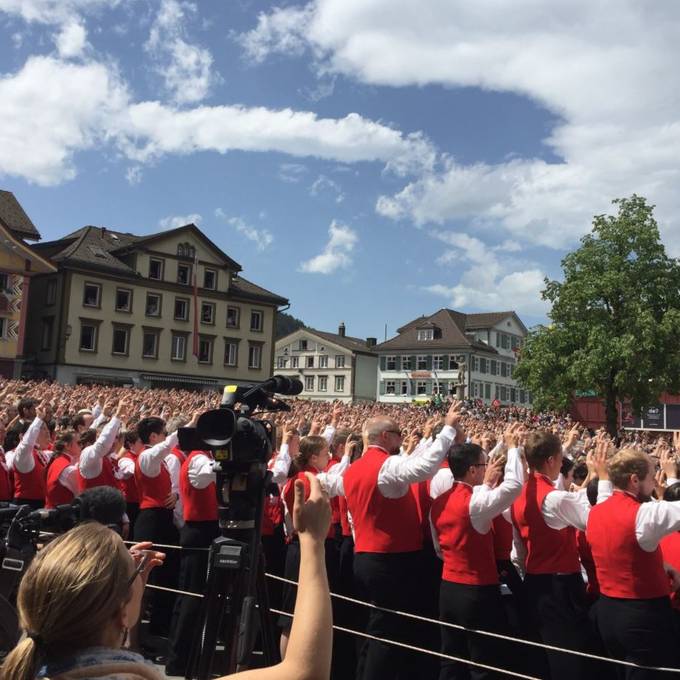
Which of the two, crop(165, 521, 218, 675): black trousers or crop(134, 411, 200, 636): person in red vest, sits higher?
crop(134, 411, 200, 636): person in red vest

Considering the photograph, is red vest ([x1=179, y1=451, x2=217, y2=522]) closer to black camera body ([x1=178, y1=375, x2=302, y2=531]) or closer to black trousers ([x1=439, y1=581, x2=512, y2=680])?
black trousers ([x1=439, y1=581, x2=512, y2=680])

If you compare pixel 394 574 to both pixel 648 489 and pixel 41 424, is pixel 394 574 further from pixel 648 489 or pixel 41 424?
pixel 41 424

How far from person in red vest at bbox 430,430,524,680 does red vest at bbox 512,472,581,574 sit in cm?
27

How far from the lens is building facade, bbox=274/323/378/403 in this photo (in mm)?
78188

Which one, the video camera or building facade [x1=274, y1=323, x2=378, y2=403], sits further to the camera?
building facade [x1=274, y1=323, x2=378, y2=403]

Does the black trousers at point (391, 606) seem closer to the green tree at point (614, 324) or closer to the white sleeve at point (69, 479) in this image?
the white sleeve at point (69, 479)

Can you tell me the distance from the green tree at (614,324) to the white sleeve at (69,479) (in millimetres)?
30182

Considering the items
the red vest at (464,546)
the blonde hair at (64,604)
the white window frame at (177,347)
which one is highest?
the white window frame at (177,347)

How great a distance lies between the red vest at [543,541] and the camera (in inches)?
210

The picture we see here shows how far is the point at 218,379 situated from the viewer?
174 ft

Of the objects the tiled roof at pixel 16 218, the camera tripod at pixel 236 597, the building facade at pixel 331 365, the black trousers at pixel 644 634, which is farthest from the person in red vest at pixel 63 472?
the building facade at pixel 331 365

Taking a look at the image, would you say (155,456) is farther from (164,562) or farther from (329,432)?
(329,432)

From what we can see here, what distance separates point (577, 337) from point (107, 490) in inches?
1326

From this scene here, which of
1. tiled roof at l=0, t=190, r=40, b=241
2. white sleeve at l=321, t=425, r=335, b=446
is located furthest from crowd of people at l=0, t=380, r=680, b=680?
tiled roof at l=0, t=190, r=40, b=241
